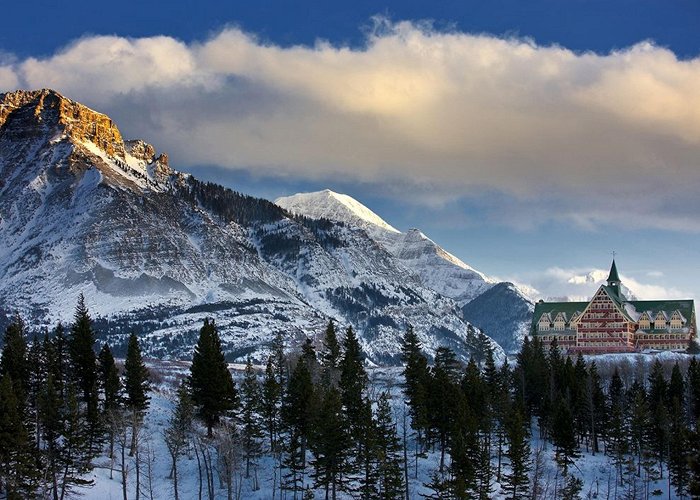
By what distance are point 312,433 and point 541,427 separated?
179 ft

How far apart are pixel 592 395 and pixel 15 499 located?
9938 cm

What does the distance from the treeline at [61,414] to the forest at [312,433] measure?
10.3 inches

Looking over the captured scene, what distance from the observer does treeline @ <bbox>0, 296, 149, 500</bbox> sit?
9662cm

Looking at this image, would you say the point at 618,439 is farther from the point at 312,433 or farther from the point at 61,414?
the point at 61,414

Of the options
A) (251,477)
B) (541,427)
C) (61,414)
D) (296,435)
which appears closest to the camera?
(61,414)

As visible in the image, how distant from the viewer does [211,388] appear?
419 feet

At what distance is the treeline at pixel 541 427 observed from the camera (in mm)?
114562

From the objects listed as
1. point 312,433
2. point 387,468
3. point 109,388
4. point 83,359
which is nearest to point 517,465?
point 387,468

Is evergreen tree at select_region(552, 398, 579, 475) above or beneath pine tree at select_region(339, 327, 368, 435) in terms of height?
beneath

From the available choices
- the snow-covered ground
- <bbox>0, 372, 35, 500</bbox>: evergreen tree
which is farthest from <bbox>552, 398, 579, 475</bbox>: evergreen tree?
<bbox>0, 372, 35, 500</bbox>: evergreen tree

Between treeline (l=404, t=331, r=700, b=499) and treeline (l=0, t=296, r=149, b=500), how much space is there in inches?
1710

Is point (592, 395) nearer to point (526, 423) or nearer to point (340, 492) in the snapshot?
point (526, 423)

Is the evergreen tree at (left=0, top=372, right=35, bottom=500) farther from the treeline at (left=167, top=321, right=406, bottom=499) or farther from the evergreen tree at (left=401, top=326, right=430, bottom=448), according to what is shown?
the evergreen tree at (left=401, top=326, right=430, bottom=448)

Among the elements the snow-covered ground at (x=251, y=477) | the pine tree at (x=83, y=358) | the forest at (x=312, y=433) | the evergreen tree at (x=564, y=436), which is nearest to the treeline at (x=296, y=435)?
the forest at (x=312, y=433)
